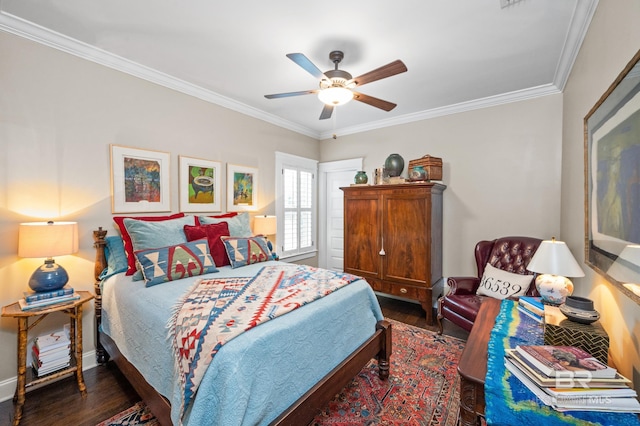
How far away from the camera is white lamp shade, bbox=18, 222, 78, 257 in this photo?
6.12 feet

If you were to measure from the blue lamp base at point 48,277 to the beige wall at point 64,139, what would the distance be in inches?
9.4

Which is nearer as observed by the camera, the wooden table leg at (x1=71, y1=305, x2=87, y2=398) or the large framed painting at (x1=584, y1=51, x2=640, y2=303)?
the large framed painting at (x1=584, y1=51, x2=640, y2=303)

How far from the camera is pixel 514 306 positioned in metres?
1.80

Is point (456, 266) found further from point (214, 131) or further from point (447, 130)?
point (214, 131)

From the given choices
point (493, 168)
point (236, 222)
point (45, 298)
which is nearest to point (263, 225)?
point (236, 222)

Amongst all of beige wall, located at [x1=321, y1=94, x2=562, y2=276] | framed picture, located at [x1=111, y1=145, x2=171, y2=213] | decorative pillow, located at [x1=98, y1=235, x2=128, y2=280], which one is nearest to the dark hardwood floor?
decorative pillow, located at [x1=98, y1=235, x2=128, y2=280]

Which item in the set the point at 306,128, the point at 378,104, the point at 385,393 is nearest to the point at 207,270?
the point at 385,393

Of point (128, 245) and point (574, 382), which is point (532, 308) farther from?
point (128, 245)

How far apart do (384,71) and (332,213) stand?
308 centimetres

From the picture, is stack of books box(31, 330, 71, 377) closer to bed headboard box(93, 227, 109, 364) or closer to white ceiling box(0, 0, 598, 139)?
bed headboard box(93, 227, 109, 364)

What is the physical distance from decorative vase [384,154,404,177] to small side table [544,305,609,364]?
8.56 ft

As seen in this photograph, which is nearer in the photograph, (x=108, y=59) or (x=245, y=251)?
(x=108, y=59)

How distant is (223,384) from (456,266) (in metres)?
3.28

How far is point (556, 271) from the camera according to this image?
1668 mm
